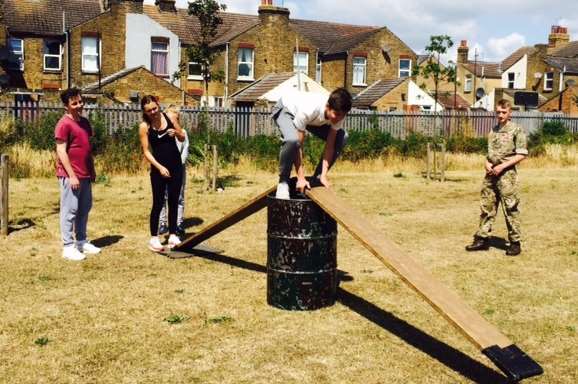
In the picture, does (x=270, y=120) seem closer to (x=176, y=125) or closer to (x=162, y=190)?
(x=176, y=125)

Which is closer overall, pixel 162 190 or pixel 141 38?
pixel 162 190

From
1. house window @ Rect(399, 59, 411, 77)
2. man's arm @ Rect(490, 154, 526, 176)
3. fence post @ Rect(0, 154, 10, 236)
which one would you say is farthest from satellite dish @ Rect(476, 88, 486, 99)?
fence post @ Rect(0, 154, 10, 236)

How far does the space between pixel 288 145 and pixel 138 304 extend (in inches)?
83.0

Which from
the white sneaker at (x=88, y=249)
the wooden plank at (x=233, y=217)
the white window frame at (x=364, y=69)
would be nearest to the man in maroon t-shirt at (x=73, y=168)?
the white sneaker at (x=88, y=249)

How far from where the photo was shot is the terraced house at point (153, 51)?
36.2m

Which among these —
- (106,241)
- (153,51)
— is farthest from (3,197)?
(153,51)

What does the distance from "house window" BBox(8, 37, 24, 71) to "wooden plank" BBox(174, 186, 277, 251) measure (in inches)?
1258

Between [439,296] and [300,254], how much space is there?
1521mm

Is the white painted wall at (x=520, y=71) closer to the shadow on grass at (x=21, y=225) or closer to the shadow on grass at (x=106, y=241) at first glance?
the shadow on grass at (x=21, y=225)

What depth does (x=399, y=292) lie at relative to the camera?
7.07m

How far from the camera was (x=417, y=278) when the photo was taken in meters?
5.26

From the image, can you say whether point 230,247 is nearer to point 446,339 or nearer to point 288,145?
point 288,145

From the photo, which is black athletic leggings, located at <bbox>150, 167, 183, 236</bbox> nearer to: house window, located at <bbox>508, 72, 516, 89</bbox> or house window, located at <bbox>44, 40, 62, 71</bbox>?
house window, located at <bbox>44, 40, 62, 71</bbox>

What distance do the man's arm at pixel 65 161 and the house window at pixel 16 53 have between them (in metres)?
31.8
